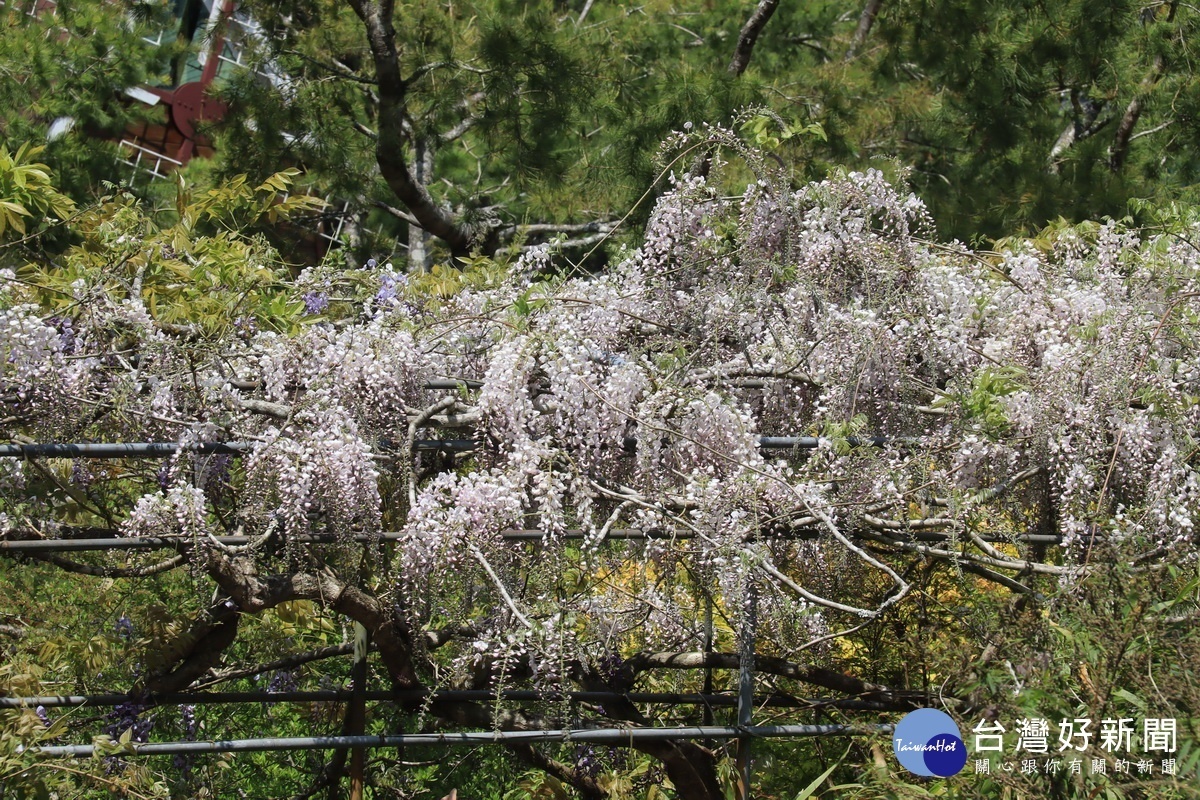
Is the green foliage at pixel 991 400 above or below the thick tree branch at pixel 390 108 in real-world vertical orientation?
below

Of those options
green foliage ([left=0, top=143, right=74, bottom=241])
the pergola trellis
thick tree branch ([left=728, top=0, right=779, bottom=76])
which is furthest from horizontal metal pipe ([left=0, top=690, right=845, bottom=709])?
thick tree branch ([left=728, top=0, right=779, bottom=76])

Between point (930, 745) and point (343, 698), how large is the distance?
1471 millimetres

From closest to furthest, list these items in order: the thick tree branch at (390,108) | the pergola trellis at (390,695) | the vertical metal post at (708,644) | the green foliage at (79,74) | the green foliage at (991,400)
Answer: the pergola trellis at (390,695) → the green foliage at (991,400) → the vertical metal post at (708,644) → the thick tree branch at (390,108) → the green foliage at (79,74)

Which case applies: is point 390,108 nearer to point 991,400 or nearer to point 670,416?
point 670,416

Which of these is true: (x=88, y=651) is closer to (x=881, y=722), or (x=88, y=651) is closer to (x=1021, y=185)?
(x=881, y=722)

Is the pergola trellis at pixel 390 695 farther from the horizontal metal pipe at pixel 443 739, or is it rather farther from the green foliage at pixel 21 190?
the green foliage at pixel 21 190

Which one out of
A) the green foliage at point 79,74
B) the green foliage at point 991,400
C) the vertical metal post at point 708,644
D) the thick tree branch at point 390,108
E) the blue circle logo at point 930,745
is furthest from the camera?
the green foliage at point 79,74

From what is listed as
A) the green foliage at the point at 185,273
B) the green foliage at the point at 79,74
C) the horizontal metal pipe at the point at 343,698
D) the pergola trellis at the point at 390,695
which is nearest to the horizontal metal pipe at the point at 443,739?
the pergola trellis at the point at 390,695

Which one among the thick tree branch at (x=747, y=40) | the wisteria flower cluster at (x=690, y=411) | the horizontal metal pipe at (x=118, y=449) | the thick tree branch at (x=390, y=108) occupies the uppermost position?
the thick tree branch at (x=747, y=40)

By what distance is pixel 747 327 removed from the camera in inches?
113

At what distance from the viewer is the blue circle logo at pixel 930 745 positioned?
236 centimetres

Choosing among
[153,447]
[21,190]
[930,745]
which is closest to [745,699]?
[930,745]

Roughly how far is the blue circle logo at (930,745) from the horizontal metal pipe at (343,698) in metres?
0.55

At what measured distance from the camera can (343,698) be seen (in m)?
2.91
